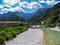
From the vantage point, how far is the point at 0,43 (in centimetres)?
2659

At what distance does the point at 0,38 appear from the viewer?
2719cm

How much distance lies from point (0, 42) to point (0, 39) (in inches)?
25.6

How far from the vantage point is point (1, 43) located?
26.9m

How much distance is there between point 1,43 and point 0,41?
0.28 meters

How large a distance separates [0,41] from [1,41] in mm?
383

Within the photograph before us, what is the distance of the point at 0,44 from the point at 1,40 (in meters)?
1.60

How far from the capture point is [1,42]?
27156 mm

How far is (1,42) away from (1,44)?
3.34ft

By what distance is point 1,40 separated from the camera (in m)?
27.4

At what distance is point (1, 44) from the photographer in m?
26.2

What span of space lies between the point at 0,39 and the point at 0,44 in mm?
1553

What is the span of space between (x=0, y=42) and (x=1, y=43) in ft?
0.83

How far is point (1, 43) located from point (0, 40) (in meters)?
0.40

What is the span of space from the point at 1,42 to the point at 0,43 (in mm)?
569
